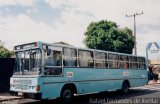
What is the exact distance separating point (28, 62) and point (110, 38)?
97.4ft

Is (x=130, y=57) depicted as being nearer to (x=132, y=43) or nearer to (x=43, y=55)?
(x=43, y=55)

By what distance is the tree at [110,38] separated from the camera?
1598 inches

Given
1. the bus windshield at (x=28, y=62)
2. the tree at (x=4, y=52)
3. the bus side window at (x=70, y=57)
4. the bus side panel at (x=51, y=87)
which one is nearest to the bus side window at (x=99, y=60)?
the bus side window at (x=70, y=57)

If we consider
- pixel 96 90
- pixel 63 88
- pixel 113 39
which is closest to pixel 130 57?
pixel 96 90

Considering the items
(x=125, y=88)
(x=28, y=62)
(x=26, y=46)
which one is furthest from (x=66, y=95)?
(x=125, y=88)

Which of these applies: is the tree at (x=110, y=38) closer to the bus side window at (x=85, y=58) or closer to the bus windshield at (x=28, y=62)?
the bus side window at (x=85, y=58)

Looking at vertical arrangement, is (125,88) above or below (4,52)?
below

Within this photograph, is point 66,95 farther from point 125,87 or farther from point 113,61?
point 125,87

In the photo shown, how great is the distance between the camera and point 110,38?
40.9m

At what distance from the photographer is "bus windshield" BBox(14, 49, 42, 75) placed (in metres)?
11.7

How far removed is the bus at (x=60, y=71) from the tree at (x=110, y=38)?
2382 cm

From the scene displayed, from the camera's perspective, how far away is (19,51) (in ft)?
42.5

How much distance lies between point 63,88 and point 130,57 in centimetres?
744

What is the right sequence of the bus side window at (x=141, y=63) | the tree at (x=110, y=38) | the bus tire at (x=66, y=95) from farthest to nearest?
the tree at (x=110, y=38), the bus side window at (x=141, y=63), the bus tire at (x=66, y=95)
